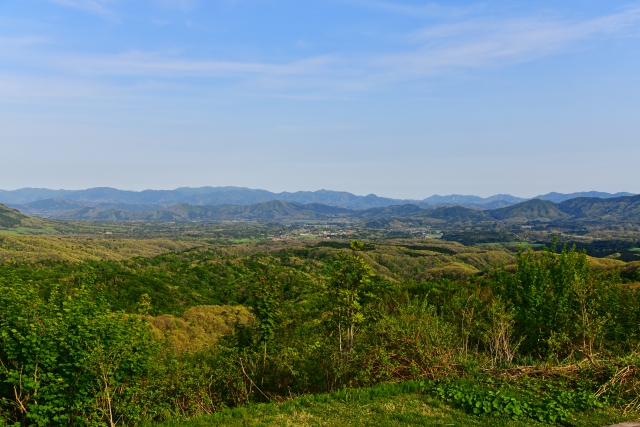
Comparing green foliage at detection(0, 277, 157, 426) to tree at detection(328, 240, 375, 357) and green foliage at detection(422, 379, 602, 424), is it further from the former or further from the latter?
green foliage at detection(422, 379, 602, 424)

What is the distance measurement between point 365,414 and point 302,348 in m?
4.44

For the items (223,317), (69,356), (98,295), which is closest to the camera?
(69,356)

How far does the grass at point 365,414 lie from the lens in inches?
338

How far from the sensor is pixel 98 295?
38.4ft

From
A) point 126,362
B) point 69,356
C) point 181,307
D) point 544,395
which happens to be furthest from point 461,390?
point 181,307

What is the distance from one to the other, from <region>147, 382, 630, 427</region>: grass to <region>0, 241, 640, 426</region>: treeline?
0.64 metres

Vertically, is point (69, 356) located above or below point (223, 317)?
above

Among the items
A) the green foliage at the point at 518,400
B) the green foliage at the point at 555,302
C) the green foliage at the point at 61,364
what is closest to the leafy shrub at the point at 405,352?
the green foliage at the point at 518,400

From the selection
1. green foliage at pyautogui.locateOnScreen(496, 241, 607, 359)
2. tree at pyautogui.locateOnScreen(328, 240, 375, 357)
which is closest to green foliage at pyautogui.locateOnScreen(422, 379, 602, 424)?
tree at pyautogui.locateOnScreen(328, 240, 375, 357)

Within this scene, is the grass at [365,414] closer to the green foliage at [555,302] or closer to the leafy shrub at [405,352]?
the leafy shrub at [405,352]

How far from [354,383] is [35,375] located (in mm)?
8744

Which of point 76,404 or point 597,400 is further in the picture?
point 597,400

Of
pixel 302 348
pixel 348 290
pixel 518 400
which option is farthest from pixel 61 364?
pixel 518 400

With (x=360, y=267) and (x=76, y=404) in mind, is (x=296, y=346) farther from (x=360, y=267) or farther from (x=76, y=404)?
(x=76, y=404)
